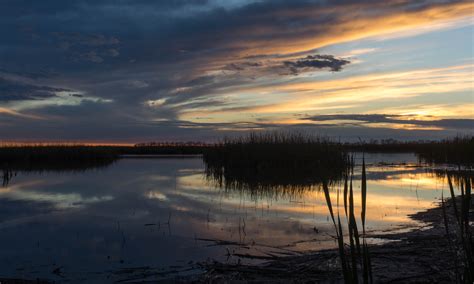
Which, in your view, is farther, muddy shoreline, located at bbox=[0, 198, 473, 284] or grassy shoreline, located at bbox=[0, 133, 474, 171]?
grassy shoreline, located at bbox=[0, 133, 474, 171]

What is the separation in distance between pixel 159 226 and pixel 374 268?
179 inches

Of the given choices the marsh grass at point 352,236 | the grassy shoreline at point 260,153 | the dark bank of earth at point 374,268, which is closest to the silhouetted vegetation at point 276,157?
the grassy shoreline at point 260,153

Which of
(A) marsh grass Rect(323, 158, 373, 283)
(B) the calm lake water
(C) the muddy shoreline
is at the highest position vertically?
(A) marsh grass Rect(323, 158, 373, 283)

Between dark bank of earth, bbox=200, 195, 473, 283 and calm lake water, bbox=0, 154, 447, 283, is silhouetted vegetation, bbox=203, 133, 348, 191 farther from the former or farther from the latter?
dark bank of earth, bbox=200, 195, 473, 283

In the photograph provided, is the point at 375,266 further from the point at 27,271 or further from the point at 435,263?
the point at 27,271

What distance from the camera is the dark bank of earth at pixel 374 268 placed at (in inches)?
175

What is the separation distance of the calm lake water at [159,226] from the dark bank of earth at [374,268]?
1.89 feet

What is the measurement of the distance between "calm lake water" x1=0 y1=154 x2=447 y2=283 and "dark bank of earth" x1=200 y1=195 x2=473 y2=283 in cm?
58

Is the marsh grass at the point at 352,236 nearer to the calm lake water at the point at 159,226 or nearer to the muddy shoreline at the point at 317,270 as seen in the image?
the muddy shoreline at the point at 317,270

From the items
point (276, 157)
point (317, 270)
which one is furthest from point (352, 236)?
point (276, 157)

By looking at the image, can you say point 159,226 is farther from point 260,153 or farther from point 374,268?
point 260,153

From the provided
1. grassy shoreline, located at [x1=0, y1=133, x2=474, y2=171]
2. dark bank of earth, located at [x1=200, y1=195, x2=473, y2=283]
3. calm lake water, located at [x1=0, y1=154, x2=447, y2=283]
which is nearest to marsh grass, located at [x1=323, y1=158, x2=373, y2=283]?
dark bank of earth, located at [x1=200, y1=195, x2=473, y2=283]

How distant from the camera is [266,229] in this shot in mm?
7680

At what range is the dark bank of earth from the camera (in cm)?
445
